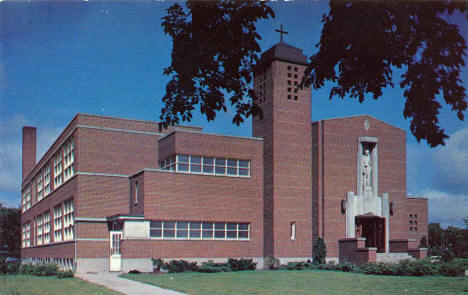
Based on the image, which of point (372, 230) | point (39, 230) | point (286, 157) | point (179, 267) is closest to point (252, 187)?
point (286, 157)

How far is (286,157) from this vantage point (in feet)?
117

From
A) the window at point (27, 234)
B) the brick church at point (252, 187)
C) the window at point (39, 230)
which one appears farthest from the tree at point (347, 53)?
the window at point (27, 234)

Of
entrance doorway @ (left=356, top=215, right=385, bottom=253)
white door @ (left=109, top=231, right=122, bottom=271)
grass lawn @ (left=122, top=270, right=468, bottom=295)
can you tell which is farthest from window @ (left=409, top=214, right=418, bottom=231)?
white door @ (left=109, top=231, right=122, bottom=271)

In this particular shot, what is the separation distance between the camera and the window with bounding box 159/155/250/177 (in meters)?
34.6

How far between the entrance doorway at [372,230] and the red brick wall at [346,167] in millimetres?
836

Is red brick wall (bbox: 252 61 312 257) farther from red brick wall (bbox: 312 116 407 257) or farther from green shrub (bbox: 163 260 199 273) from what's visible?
green shrub (bbox: 163 260 199 273)

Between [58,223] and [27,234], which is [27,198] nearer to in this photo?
[27,234]

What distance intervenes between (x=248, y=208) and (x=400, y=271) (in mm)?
12359

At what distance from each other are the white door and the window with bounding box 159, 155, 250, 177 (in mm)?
5361

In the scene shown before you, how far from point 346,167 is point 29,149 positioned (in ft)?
135

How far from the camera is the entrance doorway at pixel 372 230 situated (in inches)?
1459

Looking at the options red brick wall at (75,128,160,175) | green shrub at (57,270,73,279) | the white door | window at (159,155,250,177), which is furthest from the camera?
red brick wall at (75,128,160,175)

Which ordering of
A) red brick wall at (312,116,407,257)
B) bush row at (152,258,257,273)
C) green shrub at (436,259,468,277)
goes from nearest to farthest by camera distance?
green shrub at (436,259,468,277) → bush row at (152,258,257,273) → red brick wall at (312,116,407,257)

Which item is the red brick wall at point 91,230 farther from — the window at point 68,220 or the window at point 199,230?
the window at point 199,230
